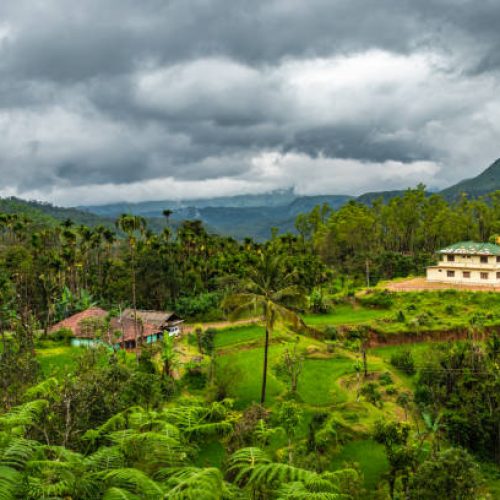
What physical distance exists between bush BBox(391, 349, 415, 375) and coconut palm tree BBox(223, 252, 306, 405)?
12985 millimetres

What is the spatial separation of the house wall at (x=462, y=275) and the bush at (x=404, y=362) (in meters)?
23.2

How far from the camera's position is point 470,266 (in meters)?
54.6

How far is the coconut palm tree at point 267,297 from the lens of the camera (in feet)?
84.0

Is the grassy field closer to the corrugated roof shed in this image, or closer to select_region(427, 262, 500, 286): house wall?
the corrugated roof shed

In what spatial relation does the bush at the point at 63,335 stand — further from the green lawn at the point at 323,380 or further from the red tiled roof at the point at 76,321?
the green lawn at the point at 323,380

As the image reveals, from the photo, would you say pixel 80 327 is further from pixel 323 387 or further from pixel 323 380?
pixel 323 387

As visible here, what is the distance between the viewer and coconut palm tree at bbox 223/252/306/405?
25.6 metres

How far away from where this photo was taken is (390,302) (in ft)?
168

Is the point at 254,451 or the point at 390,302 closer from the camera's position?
the point at 254,451

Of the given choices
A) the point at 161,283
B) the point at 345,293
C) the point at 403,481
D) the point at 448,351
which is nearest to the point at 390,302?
the point at 345,293

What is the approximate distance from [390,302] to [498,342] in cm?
2112

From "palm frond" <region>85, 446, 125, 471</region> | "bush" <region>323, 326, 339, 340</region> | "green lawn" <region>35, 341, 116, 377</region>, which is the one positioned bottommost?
"green lawn" <region>35, 341, 116, 377</region>

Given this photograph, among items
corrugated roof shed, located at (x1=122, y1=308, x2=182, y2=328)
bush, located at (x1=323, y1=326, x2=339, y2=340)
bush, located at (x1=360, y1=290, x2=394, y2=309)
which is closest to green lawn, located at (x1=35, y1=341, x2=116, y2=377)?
corrugated roof shed, located at (x1=122, y1=308, x2=182, y2=328)

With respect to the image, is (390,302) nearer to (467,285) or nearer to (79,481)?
(467,285)
